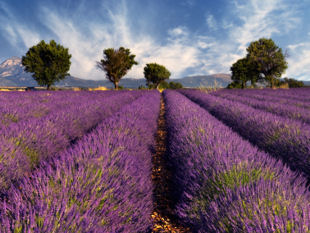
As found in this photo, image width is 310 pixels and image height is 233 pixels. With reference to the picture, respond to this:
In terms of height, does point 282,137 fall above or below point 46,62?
below

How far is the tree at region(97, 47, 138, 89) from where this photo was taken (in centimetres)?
3316

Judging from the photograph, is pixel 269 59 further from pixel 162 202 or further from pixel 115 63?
Answer: pixel 162 202

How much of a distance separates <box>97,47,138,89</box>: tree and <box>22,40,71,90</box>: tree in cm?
668

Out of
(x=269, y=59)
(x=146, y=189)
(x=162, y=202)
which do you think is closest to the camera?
(x=146, y=189)

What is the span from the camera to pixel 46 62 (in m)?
30.0

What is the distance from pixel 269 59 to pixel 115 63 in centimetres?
2745

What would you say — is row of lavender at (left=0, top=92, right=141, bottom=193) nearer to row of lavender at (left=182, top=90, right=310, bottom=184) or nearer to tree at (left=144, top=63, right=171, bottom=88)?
row of lavender at (left=182, top=90, right=310, bottom=184)

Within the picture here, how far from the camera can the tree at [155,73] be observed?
56.9 metres

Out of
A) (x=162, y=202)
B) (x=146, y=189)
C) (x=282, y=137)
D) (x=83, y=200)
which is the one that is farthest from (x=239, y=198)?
(x=282, y=137)

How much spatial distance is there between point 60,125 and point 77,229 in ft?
9.37

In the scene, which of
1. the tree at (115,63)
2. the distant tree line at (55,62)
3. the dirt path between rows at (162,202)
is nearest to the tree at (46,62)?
the distant tree line at (55,62)

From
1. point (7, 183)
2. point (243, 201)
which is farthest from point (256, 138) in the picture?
point (7, 183)

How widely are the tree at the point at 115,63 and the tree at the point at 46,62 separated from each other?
6.68 metres

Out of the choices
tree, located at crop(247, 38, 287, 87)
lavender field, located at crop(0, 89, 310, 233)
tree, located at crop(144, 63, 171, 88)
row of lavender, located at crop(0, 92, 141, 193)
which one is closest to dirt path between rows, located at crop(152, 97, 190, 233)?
lavender field, located at crop(0, 89, 310, 233)
